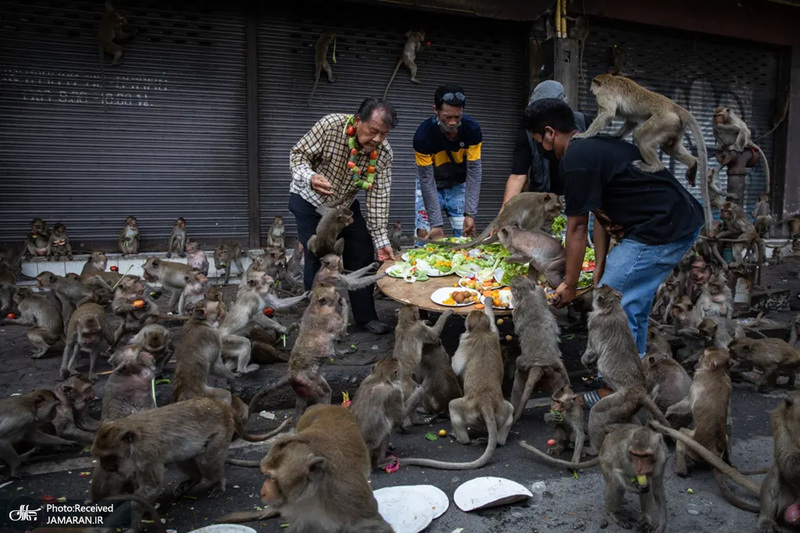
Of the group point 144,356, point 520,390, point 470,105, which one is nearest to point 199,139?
point 470,105

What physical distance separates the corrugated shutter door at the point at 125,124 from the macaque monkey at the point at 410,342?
635 cm

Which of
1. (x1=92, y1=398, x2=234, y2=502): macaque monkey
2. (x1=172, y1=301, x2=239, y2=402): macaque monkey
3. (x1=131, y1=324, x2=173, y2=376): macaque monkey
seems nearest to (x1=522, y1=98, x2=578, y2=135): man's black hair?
(x1=172, y1=301, x2=239, y2=402): macaque monkey

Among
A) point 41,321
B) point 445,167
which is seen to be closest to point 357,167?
point 445,167

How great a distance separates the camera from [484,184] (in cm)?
1262

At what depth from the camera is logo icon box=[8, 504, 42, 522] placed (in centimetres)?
361

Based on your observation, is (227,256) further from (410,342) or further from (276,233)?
(410,342)

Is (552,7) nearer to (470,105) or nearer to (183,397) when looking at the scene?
(470,105)

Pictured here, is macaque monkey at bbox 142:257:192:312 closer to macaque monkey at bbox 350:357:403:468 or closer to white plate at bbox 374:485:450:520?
macaque monkey at bbox 350:357:403:468

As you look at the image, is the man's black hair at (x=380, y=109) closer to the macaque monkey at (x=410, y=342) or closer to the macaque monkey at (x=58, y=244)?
the macaque monkey at (x=410, y=342)

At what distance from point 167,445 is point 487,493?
78.6 inches

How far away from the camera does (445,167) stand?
842cm

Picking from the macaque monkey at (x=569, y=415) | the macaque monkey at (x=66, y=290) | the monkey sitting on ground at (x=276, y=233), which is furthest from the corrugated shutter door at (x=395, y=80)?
the macaque monkey at (x=569, y=415)

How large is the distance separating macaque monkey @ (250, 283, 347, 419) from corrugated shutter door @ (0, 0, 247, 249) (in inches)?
233

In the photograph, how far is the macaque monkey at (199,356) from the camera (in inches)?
185
